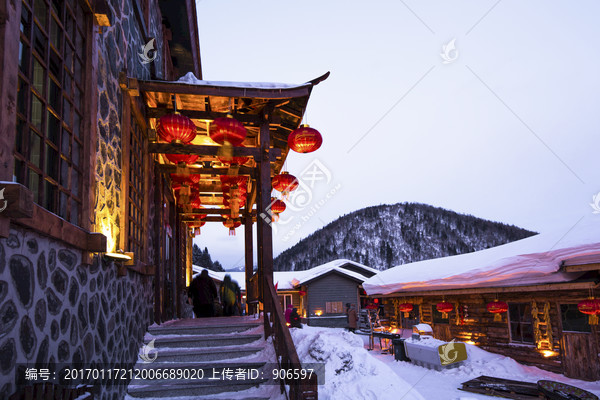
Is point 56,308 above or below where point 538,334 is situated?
above

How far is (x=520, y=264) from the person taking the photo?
1298cm

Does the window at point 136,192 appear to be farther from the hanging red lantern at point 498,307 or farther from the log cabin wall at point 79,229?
the hanging red lantern at point 498,307

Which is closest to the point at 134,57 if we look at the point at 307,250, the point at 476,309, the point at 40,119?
the point at 40,119

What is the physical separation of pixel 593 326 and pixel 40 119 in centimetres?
1428

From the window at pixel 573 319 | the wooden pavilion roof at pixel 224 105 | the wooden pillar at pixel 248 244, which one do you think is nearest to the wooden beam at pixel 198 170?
the wooden pavilion roof at pixel 224 105

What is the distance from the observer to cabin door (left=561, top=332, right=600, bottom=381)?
479 inches

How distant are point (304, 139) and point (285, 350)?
A: 163 inches

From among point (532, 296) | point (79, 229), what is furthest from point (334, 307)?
point (79, 229)

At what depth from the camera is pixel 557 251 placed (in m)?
11.5

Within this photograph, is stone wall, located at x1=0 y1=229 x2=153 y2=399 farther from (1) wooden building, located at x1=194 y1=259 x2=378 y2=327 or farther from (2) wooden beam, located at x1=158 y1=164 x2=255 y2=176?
(1) wooden building, located at x1=194 y1=259 x2=378 y2=327

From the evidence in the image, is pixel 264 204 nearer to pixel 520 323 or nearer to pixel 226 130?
pixel 226 130

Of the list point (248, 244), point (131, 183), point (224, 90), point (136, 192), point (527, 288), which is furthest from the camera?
point (527, 288)

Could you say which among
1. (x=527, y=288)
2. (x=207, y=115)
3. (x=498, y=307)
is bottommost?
(x=498, y=307)

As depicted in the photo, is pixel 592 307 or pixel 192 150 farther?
pixel 592 307
